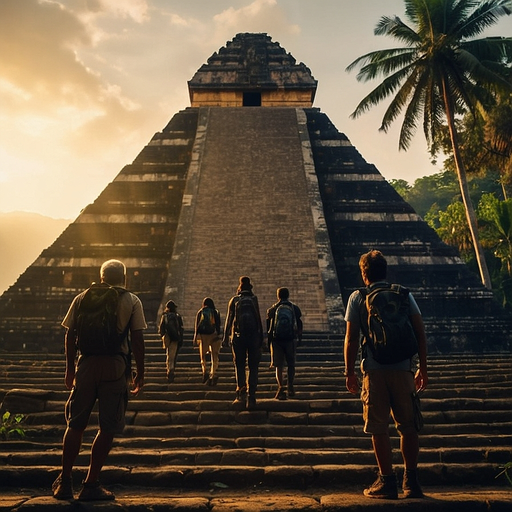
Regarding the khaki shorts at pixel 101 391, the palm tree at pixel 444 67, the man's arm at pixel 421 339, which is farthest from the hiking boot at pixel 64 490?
the palm tree at pixel 444 67

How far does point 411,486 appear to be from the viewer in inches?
133

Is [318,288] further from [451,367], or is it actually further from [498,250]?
[498,250]

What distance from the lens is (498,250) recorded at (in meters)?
21.6

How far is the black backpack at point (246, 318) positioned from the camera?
19.9 feet

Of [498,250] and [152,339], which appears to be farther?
[498,250]

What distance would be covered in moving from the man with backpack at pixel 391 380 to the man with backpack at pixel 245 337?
2588 mm

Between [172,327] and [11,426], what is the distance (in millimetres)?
2808

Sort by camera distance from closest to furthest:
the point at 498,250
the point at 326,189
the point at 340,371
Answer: the point at 340,371
the point at 326,189
the point at 498,250

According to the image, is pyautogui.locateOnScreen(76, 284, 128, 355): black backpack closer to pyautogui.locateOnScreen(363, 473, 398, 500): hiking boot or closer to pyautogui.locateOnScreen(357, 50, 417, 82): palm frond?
pyautogui.locateOnScreen(363, 473, 398, 500): hiking boot

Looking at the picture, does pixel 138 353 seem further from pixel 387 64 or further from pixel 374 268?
pixel 387 64

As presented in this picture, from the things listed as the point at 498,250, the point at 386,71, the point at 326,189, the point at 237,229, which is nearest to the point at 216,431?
the point at 237,229

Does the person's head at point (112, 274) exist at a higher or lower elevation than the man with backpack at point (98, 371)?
higher

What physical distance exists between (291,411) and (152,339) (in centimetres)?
622

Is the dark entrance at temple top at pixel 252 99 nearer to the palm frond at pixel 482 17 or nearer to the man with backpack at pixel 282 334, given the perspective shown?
the palm frond at pixel 482 17
